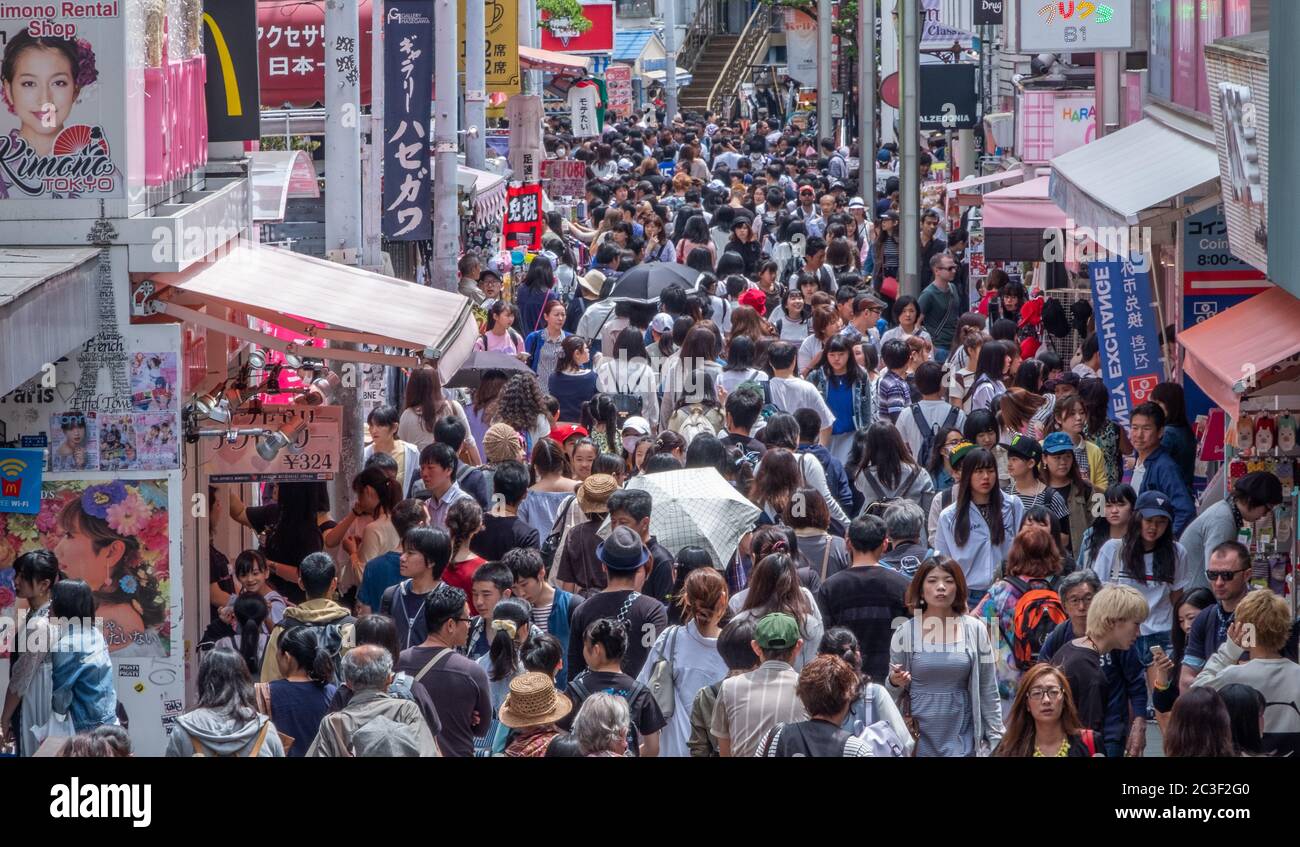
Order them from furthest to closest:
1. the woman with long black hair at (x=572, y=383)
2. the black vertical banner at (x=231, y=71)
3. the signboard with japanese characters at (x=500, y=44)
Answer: the signboard with japanese characters at (x=500, y=44) → the woman with long black hair at (x=572, y=383) → the black vertical banner at (x=231, y=71)

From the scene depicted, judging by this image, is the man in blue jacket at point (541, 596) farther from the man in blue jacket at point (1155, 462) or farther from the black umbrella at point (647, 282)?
the black umbrella at point (647, 282)

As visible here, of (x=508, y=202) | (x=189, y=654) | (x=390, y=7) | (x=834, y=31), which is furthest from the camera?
(x=834, y=31)

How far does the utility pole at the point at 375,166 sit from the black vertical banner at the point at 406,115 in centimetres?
31

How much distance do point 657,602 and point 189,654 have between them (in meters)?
2.52

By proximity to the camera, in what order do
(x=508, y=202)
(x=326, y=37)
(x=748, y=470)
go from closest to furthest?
(x=748, y=470)
(x=326, y=37)
(x=508, y=202)

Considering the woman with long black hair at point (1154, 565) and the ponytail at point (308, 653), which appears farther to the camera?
the woman with long black hair at point (1154, 565)

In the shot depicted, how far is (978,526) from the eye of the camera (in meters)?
9.83

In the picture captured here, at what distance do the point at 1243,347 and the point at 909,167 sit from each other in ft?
39.1

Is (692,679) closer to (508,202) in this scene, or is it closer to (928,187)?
(508,202)

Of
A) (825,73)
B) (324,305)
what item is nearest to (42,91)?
(324,305)

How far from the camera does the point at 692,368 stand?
1312 centimetres

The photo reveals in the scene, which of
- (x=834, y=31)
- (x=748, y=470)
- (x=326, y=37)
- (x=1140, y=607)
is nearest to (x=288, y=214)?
(x=326, y=37)

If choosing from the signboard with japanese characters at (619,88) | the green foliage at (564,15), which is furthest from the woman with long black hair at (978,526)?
the green foliage at (564,15)

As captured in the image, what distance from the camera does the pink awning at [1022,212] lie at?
16.8m
